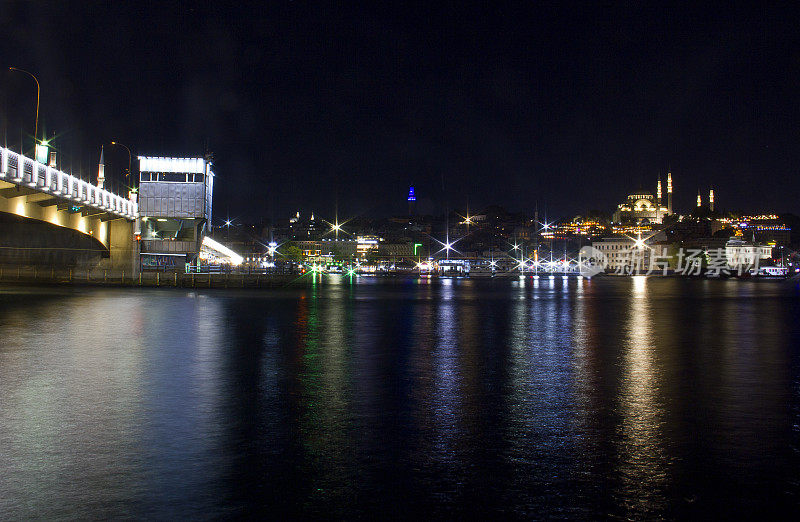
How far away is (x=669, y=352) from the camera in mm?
16469

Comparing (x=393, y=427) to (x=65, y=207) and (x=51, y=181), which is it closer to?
(x=51, y=181)

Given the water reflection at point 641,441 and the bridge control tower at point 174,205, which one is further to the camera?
the bridge control tower at point 174,205

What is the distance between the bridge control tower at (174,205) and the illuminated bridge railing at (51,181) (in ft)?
44.8

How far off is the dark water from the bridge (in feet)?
70.2

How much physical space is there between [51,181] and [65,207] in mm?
10546

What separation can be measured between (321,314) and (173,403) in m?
18.5

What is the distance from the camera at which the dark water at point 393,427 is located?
19.3 feet

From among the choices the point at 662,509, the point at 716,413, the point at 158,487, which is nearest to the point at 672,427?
the point at 716,413

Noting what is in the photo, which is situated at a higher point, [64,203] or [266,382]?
[64,203]

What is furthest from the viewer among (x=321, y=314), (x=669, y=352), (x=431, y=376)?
(x=321, y=314)

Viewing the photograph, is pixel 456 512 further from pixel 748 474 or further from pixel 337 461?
pixel 748 474

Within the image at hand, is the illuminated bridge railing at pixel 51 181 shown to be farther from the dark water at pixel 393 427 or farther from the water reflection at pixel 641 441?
the water reflection at pixel 641 441

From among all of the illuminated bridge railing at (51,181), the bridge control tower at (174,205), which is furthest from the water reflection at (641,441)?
the bridge control tower at (174,205)

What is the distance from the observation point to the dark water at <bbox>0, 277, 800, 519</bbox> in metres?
5.88
